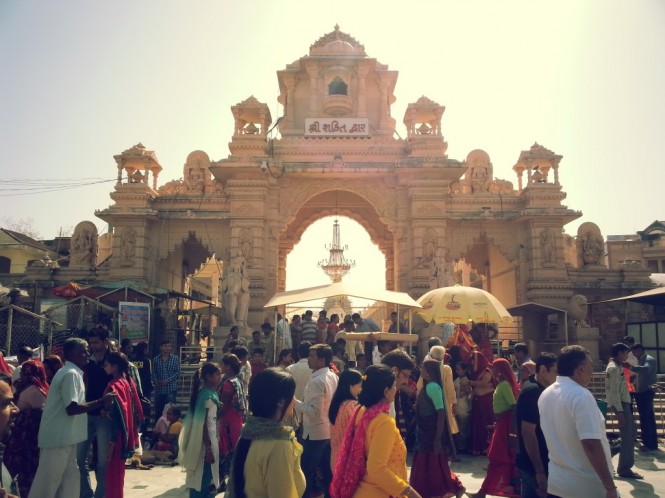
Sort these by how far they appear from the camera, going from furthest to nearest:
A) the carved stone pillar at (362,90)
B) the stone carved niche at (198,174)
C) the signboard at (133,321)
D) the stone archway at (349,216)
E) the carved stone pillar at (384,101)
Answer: the stone archway at (349,216) < the carved stone pillar at (384,101) < the carved stone pillar at (362,90) < the stone carved niche at (198,174) < the signboard at (133,321)

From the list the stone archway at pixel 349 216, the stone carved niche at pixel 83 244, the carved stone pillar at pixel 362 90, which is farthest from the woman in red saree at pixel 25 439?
the carved stone pillar at pixel 362 90

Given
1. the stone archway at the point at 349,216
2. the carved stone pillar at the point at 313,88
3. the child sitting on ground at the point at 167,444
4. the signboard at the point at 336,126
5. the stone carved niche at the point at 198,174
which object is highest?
the carved stone pillar at the point at 313,88

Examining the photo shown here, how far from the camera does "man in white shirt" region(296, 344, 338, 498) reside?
18.8ft

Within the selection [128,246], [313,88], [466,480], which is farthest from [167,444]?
[313,88]

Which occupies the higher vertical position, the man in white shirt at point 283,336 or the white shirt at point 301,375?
the man in white shirt at point 283,336

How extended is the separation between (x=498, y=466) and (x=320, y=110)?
17.8 metres

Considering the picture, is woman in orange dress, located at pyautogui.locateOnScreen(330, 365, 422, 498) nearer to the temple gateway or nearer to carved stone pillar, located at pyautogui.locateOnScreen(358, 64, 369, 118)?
the temple gateway

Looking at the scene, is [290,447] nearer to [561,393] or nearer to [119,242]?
[561,393]

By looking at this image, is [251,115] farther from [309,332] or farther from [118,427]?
[118,427]

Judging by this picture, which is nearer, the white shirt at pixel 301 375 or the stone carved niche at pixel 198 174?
the white shirt at pixel 301 375

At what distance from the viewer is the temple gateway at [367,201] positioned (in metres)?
19.4

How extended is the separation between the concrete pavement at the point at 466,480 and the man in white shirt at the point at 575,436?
12.0ft

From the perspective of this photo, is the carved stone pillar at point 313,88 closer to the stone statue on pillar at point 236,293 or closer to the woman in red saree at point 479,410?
the stone statue on pillar at point 236,293

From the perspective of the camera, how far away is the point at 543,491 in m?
4.53
